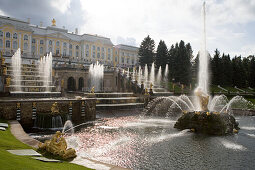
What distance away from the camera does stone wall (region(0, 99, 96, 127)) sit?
1561cm

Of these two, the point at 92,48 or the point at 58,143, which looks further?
the point at 92,48

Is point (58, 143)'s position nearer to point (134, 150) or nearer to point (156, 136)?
point (134, 150)

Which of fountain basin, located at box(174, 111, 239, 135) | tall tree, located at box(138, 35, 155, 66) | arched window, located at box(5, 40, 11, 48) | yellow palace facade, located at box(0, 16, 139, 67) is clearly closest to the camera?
fountain basin, located at box(174, 111, 239, 135)

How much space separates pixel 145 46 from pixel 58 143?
212ft

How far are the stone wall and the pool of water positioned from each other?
490 cm

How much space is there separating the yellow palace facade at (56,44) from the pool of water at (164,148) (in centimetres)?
3989

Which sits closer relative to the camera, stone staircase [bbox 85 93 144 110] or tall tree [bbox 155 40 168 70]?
stone staircase [bbox 85 93 144 110]

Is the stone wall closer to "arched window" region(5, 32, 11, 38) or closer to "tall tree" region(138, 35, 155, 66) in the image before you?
"tall tree" region(138, 35, 155, 66)

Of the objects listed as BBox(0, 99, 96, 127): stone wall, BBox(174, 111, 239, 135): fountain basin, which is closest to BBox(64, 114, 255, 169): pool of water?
BBox(174, 111, 239, 135): fountain basin

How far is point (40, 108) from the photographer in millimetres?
17047

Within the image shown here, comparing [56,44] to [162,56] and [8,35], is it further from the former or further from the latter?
[162,56]

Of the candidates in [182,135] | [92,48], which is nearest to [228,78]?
[92,48]

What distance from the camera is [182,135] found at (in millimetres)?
13484

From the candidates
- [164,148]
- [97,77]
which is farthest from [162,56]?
[164,148]
